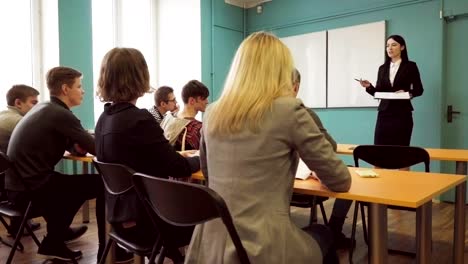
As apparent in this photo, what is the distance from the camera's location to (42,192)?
8.00 feet

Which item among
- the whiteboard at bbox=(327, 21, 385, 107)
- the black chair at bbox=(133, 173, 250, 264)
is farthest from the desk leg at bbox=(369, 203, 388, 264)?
the whiteboard at bbox=(327, 21, 385, 107)

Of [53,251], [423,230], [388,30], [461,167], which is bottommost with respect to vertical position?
[53,251]

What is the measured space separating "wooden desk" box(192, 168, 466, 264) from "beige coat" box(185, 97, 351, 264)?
0.14 m

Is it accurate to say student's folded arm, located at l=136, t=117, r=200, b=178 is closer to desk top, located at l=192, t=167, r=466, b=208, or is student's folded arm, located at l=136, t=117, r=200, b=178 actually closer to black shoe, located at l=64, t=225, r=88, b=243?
desk top, located at l=192, t=167, r=466, b=208

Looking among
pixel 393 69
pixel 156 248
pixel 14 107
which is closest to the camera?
pixel 156 248

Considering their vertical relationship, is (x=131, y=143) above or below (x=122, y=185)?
above

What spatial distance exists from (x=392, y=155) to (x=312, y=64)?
3137 millimetres

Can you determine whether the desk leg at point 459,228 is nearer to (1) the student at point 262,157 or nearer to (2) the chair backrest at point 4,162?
(1) the student at point 262,157

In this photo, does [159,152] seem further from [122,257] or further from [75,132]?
[122,257]

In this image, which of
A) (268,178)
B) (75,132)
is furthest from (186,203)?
(75,132)

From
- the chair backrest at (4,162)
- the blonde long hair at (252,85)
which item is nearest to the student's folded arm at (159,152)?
the blonde long hair at (252,85)

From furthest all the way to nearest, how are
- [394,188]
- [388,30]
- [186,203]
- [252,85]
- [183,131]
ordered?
[388,30] → [183,131] → [394,188] → [252,85] → [186,203]

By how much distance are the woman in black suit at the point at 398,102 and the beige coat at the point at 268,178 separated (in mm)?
2746

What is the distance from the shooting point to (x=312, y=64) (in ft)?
17.8
